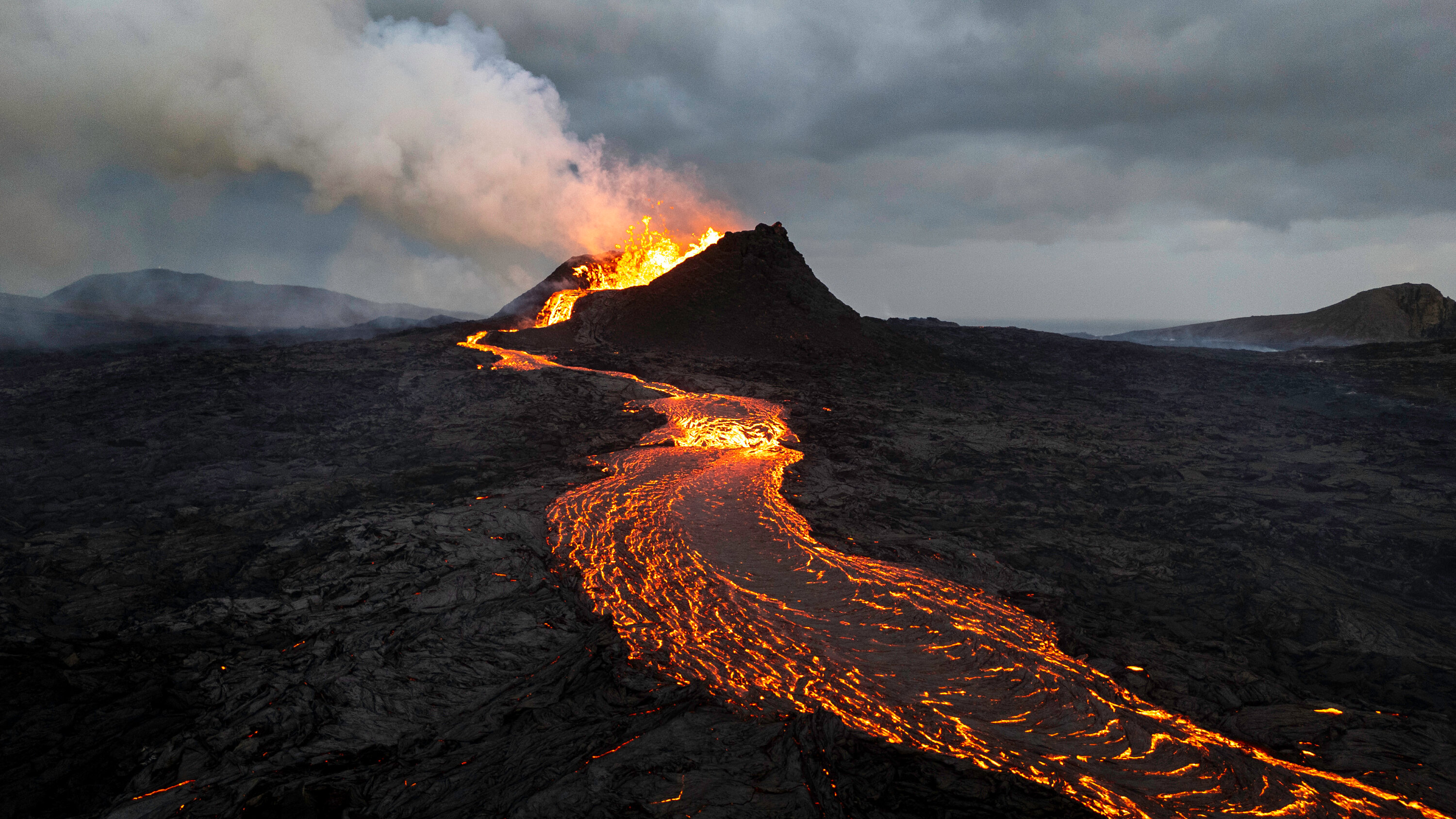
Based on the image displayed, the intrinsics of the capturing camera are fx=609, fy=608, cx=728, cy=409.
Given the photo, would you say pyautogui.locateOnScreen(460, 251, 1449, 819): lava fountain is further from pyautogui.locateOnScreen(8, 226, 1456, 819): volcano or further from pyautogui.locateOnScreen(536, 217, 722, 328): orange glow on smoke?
pyautogui.locateOnScreen(536, 217, 722, 328): orange glow on smoke

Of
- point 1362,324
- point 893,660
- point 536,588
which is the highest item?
point 1362,324

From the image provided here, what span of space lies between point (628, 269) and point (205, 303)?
12971 cm

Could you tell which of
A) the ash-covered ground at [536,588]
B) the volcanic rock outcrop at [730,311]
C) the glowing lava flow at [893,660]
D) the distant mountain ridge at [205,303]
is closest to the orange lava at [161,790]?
the ash-covered ground at [536,588]

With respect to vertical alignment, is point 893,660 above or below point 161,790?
below

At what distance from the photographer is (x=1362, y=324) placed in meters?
62.7

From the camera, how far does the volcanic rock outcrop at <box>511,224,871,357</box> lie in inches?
1451

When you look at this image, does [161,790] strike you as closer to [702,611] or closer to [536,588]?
[536,588]

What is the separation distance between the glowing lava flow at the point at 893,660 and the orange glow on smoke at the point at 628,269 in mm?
34661

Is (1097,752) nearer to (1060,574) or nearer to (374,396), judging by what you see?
(1060,574)

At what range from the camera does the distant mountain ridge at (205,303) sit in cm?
10244

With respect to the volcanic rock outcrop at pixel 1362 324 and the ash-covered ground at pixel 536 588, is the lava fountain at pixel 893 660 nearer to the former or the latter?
the ash-covered ground at pixel 536 588

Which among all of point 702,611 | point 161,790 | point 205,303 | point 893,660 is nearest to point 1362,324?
point 893,660

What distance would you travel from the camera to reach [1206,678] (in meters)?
8.44

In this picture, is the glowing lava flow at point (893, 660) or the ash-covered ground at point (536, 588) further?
the glowing lava flow at point (893, 660)
